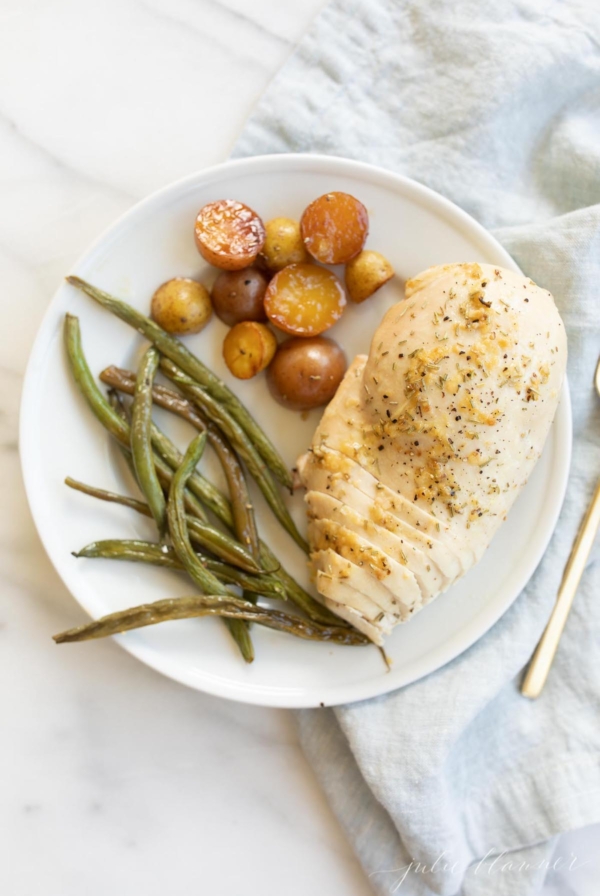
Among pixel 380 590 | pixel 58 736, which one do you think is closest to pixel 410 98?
pixel 380 590

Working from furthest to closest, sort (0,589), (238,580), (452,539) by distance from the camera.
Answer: (0,589) → (238,580) → (452,539)

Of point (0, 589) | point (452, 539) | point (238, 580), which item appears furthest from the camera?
point (0, 589)

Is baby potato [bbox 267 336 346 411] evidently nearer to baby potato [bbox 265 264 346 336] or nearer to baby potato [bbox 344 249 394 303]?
baby potato [bbox 265 264 346 336]

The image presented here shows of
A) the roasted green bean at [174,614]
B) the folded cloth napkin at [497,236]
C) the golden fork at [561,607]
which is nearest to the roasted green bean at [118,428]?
the roasted green bean at [174,614]

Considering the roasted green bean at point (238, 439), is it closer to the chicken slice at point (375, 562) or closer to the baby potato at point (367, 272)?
the chicken slice at point (375, 562)

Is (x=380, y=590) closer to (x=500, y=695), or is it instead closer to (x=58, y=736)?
(x=500, y=695)

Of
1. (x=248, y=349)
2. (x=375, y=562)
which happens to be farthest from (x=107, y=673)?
(x=248, y=349)

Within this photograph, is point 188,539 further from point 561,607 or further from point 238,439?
point 561,607
